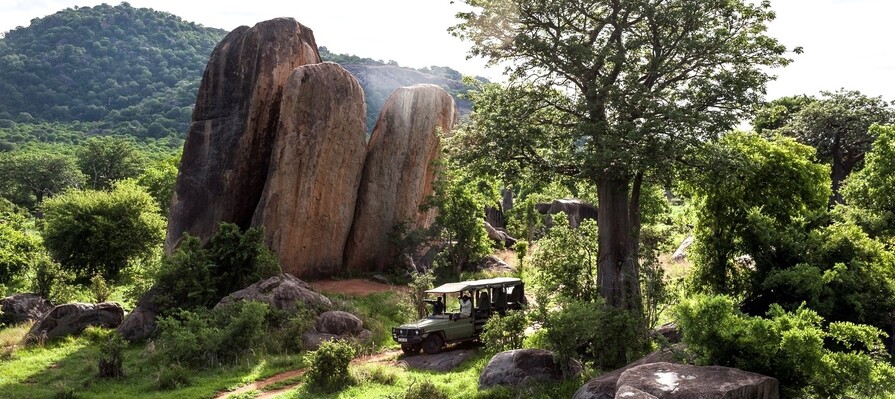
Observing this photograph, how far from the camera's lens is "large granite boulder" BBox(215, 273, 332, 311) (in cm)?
2030

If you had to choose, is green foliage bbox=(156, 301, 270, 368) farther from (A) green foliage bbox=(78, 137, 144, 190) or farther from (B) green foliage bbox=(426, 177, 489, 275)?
(A) green foliage bbox=(78, 137, 144, 190)

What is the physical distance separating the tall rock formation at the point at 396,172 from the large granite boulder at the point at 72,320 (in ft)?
35.5

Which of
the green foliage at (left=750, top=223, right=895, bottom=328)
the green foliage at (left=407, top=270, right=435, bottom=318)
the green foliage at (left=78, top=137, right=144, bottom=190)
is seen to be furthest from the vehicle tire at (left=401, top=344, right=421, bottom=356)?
the green foliage at (left=78, top=137, right=144, bottom=190)

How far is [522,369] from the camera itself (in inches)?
545

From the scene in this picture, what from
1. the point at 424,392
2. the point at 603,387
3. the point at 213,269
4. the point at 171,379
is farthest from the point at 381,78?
the point at 603,387

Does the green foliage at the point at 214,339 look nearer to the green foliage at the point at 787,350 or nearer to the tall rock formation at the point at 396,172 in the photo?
the green foliage at the point at 787,350

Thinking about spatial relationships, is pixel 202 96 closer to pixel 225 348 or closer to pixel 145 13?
pixel 225 348

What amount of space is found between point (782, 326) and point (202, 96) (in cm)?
2614

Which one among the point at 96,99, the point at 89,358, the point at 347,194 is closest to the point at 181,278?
the point at 89,358

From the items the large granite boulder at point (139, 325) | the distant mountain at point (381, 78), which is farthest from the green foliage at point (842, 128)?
the distant mountain at point (381, 78)

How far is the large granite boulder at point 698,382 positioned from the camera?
907 cm

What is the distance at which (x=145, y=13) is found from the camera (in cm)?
18212

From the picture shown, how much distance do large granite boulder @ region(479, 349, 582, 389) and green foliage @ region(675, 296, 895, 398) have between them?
3.74 metres

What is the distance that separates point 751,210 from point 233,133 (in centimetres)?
2107
